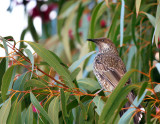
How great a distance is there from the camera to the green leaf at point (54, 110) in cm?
256

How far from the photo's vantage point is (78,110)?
2896mm

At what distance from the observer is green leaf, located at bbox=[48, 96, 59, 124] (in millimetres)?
2562

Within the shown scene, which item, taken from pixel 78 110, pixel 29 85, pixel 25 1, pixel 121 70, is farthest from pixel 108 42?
pixel 25 1

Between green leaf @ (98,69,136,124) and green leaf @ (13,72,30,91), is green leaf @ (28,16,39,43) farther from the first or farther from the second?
green leaf @ (98,69,136,124)

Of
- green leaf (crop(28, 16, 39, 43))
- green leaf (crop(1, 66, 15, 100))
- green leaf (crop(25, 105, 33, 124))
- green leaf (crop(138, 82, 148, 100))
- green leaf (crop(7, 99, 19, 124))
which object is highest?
green leaf (crop(28, 16, 39, 43))

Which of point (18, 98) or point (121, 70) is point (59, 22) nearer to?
point (121, 70)

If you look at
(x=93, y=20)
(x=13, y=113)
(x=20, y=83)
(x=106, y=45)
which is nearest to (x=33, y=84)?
(x=20, y=83)

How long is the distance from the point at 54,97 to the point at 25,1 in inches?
139

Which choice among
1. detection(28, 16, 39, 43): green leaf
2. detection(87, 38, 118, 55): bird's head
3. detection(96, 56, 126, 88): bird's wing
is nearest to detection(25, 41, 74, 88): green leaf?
detection(96, 56, 126, 88): bird's wing

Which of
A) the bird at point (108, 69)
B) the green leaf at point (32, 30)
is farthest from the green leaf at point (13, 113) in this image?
the green leaf at point (32, 30)

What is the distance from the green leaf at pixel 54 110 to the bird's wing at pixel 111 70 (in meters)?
0.84

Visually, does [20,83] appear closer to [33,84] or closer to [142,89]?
[33,84]

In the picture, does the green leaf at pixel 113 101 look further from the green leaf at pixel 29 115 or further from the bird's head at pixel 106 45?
the bird's head at pixel 106 45

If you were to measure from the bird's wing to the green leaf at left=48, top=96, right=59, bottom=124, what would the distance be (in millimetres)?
841
